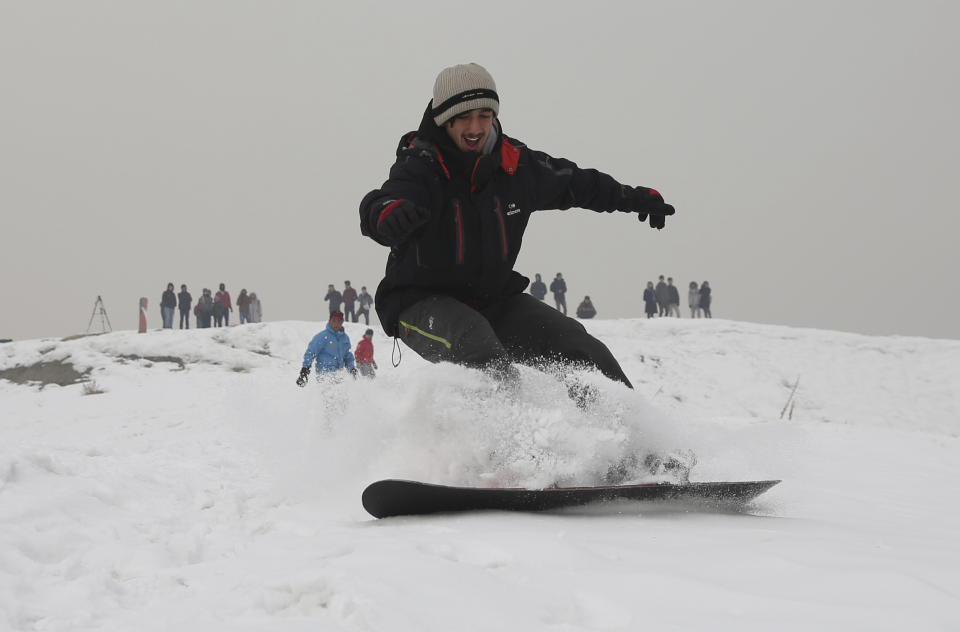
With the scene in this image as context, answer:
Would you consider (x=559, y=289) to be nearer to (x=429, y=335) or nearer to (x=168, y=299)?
(x=168, y=299)

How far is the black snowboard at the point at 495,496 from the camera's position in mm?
2738

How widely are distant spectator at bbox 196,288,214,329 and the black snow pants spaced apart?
76.7 feet

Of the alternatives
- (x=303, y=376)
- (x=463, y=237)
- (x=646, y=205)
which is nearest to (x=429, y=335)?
(x=463, y=237)

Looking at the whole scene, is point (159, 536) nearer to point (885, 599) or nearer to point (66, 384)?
point (885, 599)

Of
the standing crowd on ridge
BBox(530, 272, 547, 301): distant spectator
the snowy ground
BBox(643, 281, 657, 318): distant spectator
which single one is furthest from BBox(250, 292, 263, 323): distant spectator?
the snowy ground

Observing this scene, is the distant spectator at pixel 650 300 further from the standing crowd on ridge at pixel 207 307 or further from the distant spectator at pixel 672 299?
the standing crowd on ridge at pixel 207 307

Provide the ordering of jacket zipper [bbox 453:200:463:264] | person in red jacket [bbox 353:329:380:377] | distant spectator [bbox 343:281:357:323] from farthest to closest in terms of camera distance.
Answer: distant spectator [bbox 343:281:357:323], person in red jacket [bbox 353:329:380:377], jacket zipper [bbox 453:200:463:264]

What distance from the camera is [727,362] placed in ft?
63.8

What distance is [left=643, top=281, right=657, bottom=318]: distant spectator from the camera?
2611 cm

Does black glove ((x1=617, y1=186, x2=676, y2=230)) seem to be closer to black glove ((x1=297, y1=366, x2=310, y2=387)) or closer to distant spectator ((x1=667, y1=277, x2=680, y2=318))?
black glove ((x1=297, y1=366, x2=310, y2=387))

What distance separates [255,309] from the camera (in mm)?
26766

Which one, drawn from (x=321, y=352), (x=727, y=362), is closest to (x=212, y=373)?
(x=321, y=352)

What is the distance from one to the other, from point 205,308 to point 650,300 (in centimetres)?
1582

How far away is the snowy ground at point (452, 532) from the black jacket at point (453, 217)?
1.56 feet
